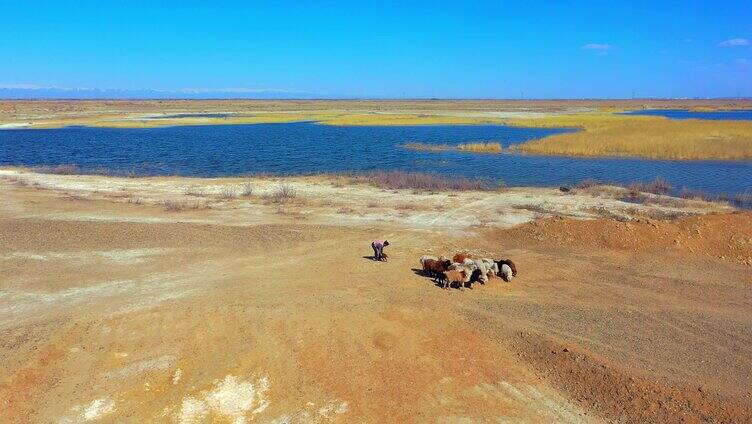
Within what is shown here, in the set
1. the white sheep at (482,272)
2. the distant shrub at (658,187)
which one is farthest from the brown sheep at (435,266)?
the distant shrub at (658,187)

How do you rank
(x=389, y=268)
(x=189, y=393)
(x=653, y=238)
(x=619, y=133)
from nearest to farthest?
(x=189, y=393) → (x=389, y=268) → (x=653, y=238) → (x=619, y=133)

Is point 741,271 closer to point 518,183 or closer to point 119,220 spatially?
point 518,183

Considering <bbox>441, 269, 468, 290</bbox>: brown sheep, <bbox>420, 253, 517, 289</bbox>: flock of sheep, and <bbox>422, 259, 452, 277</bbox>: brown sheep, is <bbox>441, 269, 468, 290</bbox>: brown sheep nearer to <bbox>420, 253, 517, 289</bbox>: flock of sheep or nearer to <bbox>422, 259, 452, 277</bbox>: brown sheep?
<bbox>420, 253, 517, 289</bbox>: flock of sheep

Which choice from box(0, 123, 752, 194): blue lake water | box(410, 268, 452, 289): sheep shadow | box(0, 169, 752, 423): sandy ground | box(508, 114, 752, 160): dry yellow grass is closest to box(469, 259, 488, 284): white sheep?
box(0, 169, 752, 423): sandy ground

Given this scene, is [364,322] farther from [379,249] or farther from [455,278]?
[379,249]

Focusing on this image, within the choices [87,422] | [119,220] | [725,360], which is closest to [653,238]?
[725,360]

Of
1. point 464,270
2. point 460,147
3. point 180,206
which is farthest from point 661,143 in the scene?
point 180,206

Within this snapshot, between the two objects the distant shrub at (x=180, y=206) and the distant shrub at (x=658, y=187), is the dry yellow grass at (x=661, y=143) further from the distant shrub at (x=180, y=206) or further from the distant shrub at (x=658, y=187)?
the distant shrub at (x=180, y=206)
